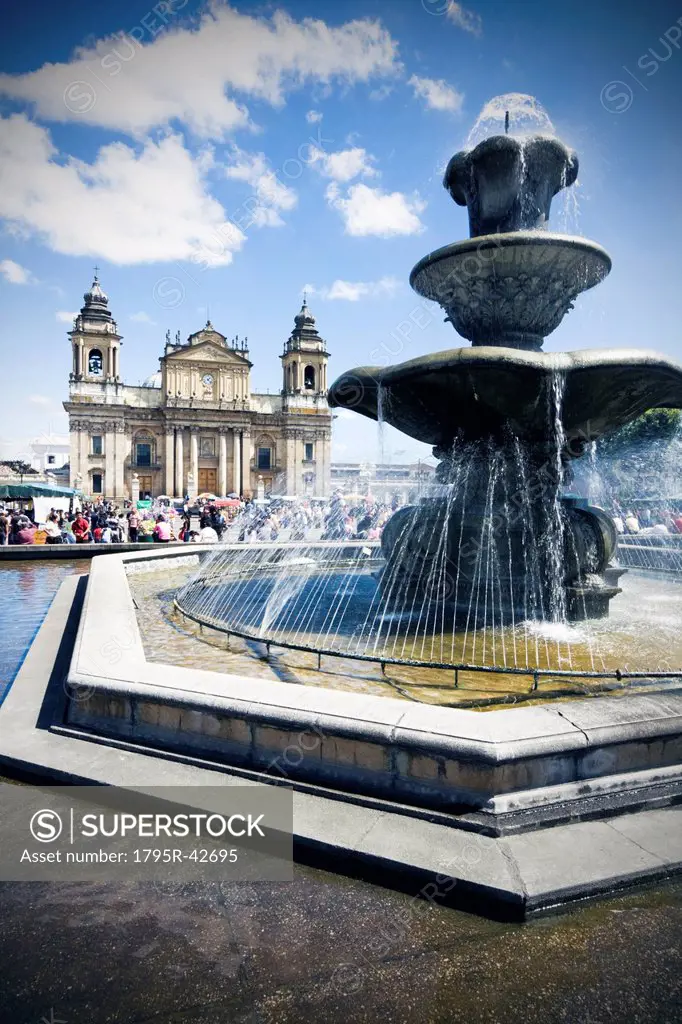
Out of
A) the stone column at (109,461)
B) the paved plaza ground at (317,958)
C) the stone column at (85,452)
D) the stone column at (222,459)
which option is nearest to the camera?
the paved plaza ground at (317,958)

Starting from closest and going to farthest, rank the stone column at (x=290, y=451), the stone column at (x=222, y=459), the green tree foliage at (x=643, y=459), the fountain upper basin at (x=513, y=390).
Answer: the fountain upper basin at (x=513, y=390) < the green tree foliage at (x=643, y=459) < the stone column at (x=222, y=459) < the stone column at (x=290, y=451)

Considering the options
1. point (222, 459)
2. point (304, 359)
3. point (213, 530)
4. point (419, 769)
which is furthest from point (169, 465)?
point (419, 769)

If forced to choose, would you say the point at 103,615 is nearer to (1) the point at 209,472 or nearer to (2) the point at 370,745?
(2) the point at 370,745

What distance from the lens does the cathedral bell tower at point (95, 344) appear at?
61.8 m

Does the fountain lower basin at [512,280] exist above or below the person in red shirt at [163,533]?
above

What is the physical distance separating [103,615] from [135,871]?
10.6 feet

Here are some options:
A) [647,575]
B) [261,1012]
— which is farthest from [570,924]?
[647,575]

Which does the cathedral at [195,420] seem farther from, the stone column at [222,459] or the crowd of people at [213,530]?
the crowd of people at [213,530]

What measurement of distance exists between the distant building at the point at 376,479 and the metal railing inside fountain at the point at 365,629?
21756mm

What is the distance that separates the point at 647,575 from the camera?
34.3 ft

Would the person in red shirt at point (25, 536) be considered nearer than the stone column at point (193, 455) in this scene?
Yes

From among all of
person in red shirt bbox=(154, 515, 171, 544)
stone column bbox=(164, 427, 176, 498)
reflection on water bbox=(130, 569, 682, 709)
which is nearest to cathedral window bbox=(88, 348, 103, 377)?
stone column bbox=(164, 427, 176, 498)

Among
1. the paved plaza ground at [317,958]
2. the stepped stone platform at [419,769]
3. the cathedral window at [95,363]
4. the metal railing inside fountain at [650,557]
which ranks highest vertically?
the cathedral window at [95,363]

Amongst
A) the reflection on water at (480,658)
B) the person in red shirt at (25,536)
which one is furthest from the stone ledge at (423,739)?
the person in red shirt at (25,536)
